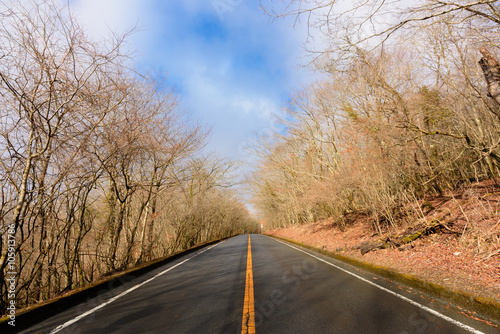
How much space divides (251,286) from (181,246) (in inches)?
574

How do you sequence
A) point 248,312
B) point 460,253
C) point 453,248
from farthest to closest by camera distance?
1. point 453,248
2. point 460,253
3. point 248,312

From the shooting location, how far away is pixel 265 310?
3.70m

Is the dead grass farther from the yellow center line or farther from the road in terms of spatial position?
the yellow center line

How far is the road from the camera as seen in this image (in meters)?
3.12

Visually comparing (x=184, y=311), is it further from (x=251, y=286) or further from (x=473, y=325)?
(x=473, y=325)

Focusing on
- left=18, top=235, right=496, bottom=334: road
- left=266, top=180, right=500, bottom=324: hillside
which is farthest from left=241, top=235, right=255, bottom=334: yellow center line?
left=266, top=180, right=500, bottom=324: hillside

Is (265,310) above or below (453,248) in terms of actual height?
above

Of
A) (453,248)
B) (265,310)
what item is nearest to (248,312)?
(265,310)

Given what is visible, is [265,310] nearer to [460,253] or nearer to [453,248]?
[460,253]

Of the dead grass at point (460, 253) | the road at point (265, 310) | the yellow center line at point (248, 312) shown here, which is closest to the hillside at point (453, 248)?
the dead grass at point (460, 253)

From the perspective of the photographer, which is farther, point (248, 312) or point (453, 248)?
point (453, 248)

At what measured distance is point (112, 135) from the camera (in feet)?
22.6

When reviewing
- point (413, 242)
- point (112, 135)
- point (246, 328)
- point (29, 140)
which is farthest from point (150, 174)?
point (413, 242)

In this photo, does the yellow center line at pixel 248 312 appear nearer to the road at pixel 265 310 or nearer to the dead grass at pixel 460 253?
the road at pixel 265 310
